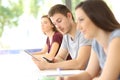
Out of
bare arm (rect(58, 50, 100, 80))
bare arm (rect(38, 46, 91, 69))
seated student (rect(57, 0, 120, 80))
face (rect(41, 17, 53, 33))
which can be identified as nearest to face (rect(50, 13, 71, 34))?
bare arm (rect(38, 46, 91, 69))

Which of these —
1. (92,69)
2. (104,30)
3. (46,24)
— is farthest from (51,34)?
(104,30)

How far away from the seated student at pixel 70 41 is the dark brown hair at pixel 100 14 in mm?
645

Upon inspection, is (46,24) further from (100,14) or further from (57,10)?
→ (100,14)

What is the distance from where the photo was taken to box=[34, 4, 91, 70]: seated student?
211 cm

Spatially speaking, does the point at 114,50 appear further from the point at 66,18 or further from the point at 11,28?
the point at 11,28

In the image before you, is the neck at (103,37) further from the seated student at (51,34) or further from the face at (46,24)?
the face at (46,24)

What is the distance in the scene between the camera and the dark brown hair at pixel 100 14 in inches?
57.0

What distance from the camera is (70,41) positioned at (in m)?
2.34

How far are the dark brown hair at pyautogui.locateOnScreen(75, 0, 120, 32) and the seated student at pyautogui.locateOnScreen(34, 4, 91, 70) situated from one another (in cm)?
65

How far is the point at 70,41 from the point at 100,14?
36.3 inches

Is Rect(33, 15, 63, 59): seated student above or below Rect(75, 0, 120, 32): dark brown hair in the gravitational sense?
below

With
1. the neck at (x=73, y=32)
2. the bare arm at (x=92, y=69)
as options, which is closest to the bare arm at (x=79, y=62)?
the neck at (x=73, y=32)

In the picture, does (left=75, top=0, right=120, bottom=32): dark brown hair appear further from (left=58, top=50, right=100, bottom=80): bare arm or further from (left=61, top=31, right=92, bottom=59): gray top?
(left=61, top=31, right=92, bottom=59): gray top

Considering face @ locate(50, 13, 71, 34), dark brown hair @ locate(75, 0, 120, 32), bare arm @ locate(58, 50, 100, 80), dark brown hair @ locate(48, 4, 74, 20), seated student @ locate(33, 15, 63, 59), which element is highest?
dark brown hair @ locate(75, 0, 120, 32)
